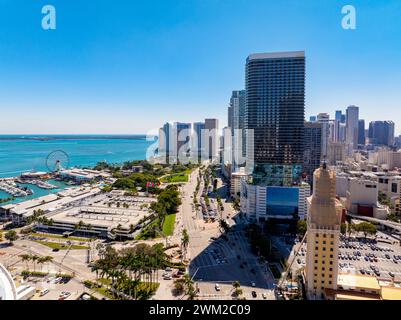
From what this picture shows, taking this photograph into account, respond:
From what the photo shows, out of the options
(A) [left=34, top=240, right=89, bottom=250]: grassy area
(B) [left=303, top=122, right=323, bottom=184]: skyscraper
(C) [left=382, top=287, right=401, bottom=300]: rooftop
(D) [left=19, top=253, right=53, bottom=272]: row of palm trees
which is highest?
(B) [left=303, top=122, right=323, bottom=184]: skyscraper

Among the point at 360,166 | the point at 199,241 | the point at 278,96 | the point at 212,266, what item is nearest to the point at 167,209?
the point at 199,241

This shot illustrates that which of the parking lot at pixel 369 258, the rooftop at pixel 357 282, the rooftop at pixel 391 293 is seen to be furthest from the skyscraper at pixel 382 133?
the rooftop at pixel 391 293

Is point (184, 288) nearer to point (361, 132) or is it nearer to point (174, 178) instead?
point (174, 178)

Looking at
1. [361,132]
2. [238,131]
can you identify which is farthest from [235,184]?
[361,132]

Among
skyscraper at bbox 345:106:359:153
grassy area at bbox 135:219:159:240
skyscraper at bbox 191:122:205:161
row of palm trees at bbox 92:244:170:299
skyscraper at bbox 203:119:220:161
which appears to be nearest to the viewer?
row of palm trees at bbox 92:244:170:299

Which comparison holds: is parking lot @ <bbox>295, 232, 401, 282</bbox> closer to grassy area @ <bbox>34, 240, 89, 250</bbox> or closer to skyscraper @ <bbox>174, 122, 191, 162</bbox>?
grassy area @ <bbox>34, 240, 89, 250</bbox>

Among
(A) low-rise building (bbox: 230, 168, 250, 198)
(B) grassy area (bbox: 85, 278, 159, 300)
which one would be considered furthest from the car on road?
(A) low-rise building (bbox: 230, 168, 250, 198)
